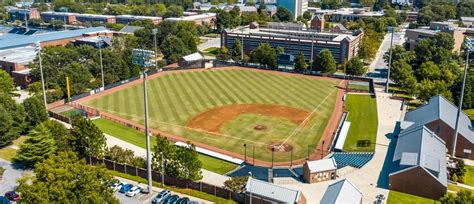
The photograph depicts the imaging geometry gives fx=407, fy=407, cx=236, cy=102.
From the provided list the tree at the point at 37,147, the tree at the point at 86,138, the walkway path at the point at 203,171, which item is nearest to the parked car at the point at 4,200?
the tree at the point at 37,147

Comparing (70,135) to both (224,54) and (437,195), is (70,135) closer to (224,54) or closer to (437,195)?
(437,195)

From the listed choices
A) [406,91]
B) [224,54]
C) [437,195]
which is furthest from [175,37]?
[437,195]

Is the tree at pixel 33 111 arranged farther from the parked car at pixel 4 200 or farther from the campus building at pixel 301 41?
the campus building at pixel 301 41

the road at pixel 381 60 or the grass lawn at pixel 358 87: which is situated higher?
the road at pixel 381 60

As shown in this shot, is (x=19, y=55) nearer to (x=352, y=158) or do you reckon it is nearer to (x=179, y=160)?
(x=179, y=160)

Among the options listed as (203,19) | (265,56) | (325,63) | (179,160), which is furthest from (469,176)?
(203,19)

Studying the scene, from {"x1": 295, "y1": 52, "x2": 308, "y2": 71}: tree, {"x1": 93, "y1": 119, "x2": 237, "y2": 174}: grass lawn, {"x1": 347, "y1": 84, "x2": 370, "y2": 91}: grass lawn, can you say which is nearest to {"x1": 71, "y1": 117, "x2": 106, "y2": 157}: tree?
{"x1": 93, "y1": 119, "x2": 237, "y2": 174}: grass lawn
